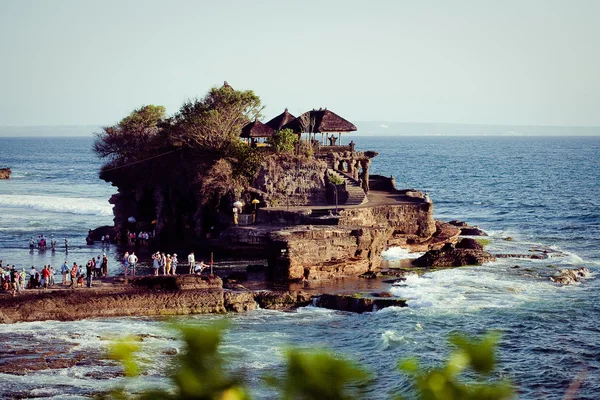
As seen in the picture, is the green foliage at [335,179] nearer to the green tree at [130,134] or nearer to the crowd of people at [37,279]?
the green tree at [130,134]

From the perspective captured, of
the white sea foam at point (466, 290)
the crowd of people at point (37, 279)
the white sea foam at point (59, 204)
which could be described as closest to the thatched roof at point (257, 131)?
the white sea foam at point (466, 290)

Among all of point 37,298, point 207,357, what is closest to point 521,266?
point 37,298

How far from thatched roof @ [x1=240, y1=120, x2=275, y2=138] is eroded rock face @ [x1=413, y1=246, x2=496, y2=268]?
11657mm

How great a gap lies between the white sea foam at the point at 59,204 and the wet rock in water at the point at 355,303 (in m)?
37.4

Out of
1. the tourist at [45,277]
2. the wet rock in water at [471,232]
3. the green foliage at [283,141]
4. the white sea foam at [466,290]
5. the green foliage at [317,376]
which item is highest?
the green foliage at [283,141]

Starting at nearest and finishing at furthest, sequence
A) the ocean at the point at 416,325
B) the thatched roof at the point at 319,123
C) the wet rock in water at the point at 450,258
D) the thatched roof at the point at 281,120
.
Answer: the ocean at the point at 416,325, the wet rock in water at the point at 450,258, the thatched roof at the point at 319,123, the thatched roof at the point at 281,120

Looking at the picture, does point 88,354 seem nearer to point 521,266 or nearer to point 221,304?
point 221,304

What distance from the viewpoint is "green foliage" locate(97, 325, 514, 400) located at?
3627mm

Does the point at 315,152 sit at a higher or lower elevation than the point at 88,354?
higher

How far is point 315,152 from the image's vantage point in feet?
159

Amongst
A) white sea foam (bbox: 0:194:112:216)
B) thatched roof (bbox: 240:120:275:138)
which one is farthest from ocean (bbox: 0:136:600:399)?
thatched roof (bbox: 240:120:275:138)

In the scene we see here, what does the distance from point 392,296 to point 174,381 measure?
29847 millimetres

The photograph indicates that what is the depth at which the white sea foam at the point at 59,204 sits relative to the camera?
223 feet

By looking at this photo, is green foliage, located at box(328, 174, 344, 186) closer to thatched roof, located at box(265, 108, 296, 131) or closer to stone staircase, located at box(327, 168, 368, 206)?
stone staircase, located at box(327, 168, 368, 206)
